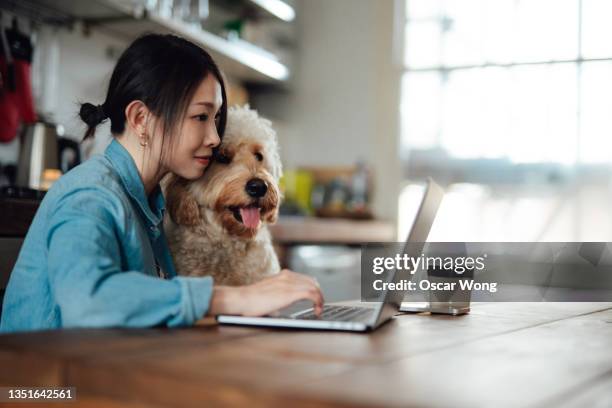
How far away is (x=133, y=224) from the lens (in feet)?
3.74

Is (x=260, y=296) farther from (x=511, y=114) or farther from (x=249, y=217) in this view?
(x=511, y=114)

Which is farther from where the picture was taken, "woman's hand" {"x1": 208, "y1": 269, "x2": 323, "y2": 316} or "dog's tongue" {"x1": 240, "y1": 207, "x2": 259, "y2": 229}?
"dog's tongue" {"x1": 240, "y1": 207, "x2": 259, "y2": 229}

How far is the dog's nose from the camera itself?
181cm

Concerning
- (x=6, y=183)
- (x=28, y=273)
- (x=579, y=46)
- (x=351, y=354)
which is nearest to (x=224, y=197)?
(x=28, y=273)

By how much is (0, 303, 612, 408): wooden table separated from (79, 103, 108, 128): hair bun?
0.68m

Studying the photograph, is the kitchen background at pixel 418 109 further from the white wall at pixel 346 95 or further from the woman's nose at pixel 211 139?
the woman's nose at pixel 211 139

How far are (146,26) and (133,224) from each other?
244 centimetres

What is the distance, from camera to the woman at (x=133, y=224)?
0.94m

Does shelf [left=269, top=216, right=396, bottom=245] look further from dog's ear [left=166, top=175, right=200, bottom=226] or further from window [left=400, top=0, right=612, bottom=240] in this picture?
dog's ear [left=166, top=175, right=200, bottom=226]

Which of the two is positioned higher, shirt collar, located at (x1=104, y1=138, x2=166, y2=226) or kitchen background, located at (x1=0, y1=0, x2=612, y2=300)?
kitchen background, located at (x1=0, y1=0, x2=612, y2=300)

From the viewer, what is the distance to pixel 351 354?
78cm

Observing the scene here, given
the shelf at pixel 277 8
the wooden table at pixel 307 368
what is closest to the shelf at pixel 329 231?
the shelf at pixel 277 8

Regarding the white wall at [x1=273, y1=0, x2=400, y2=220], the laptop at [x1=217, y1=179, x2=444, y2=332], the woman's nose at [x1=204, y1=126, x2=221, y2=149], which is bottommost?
the laptop at [x1=217, y1=179, x2=444, y2=332]

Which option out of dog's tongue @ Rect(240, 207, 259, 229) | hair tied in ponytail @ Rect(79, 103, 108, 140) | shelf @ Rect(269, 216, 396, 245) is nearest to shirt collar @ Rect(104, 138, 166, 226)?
hair tied in ponytail @ Rect(79, 103, 108, 140)
